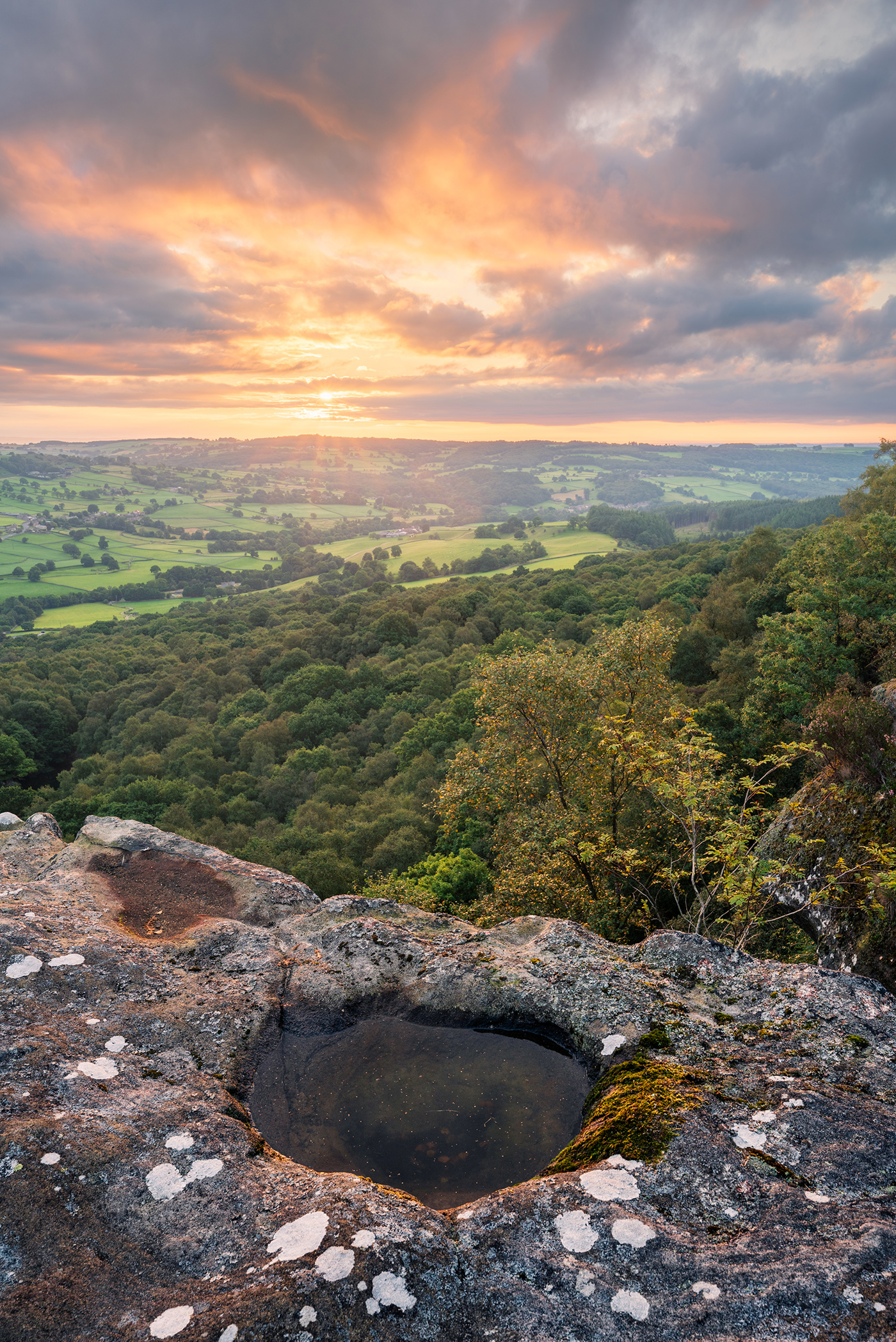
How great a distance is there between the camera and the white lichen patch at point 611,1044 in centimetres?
930

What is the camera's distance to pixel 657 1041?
9.09m

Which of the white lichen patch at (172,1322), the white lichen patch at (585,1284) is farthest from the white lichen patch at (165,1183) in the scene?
the white lichen patch at (585,1284)

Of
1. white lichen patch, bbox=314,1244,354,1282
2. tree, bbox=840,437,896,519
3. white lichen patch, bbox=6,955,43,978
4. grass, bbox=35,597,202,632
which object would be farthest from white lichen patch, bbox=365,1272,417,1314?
grass, bbox=35,597,202,632

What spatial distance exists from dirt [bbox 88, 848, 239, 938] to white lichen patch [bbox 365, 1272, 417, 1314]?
7836 millimetres

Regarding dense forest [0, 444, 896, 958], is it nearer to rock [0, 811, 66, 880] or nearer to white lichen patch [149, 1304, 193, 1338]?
white lichen patch [149, 1304, 193, 1338]

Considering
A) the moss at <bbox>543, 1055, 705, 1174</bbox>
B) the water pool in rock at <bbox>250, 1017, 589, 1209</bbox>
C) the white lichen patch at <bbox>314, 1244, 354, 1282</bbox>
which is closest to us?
the white lichen patch at <bbox>314, 1244, 354, 1282</bbox>

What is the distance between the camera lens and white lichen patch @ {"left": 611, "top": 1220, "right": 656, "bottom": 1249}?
6.13m

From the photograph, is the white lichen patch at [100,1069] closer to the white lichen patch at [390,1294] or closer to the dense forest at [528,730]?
the white lichen patch at [390,1294]

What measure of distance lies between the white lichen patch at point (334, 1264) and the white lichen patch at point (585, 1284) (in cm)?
215

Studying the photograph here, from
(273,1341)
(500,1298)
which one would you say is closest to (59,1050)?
(273,1341)

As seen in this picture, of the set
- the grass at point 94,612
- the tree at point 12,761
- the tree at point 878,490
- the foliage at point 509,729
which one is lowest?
the tree at point 12,761

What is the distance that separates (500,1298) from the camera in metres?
5.79

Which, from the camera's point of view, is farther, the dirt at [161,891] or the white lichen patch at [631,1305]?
the dirt at [161,891]

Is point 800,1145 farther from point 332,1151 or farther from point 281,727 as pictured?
point 281,727
